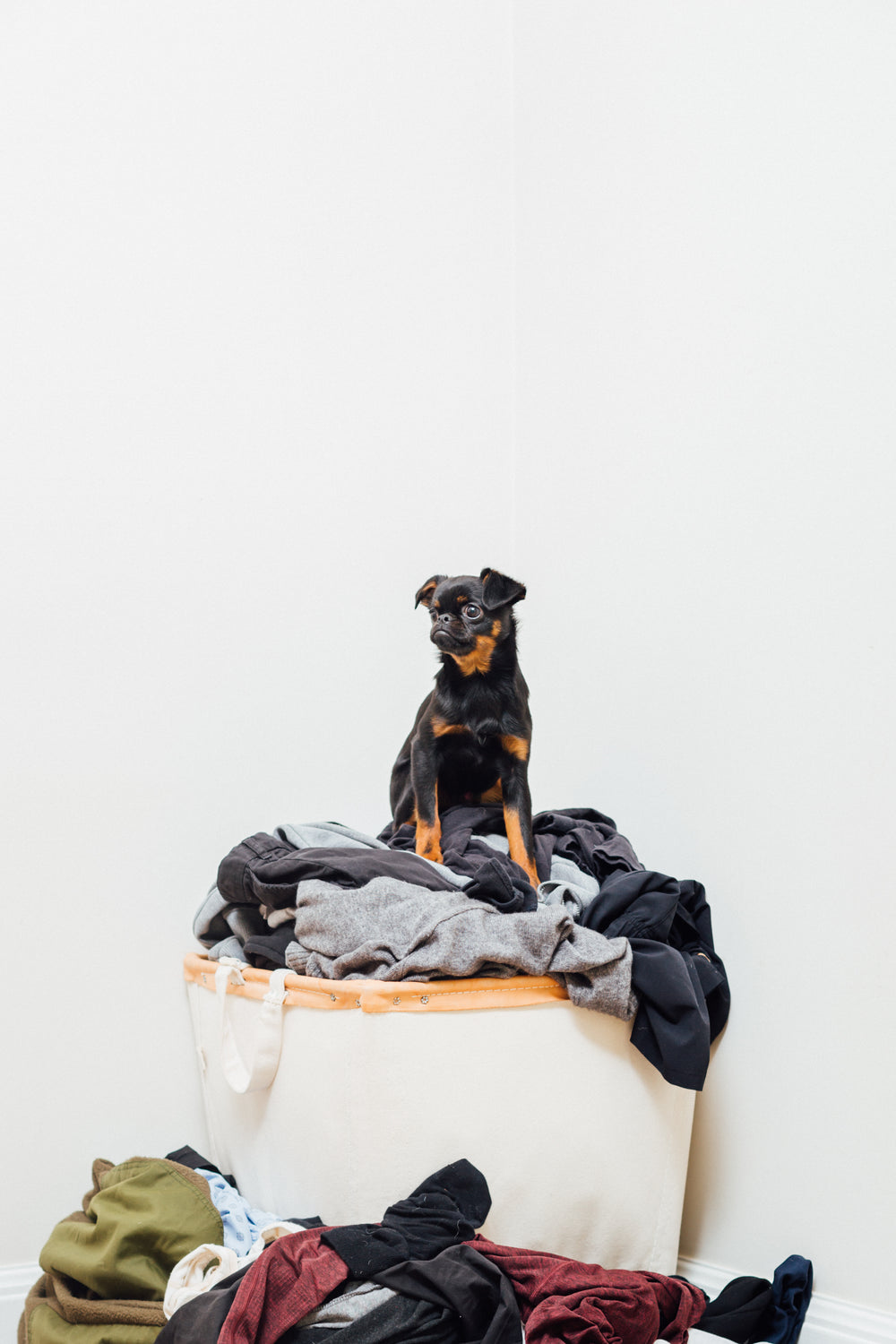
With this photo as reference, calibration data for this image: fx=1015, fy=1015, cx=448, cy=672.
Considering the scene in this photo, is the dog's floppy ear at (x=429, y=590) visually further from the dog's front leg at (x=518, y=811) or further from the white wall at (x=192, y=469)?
the white wall at (x=192, y=469)

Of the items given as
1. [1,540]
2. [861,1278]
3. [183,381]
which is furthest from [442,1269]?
[183,381]

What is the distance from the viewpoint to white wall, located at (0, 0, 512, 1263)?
1.64 m

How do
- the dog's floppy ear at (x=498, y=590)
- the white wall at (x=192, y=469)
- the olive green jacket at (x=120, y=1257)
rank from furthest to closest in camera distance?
the white wall at (x=192, y=469) → the dog's floppy ear at (x=498, y=590) → the olive green jacket at (x=120, y=1257)

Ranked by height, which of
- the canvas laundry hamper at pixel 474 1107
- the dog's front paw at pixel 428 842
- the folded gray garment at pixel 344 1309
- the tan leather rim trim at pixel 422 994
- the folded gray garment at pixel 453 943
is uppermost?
the dog's front paw at pixel 428 842

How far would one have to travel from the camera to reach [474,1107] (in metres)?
1.22

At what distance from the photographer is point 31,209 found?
1.68 meters

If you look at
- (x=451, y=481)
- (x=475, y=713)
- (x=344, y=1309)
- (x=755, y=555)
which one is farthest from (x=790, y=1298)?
(x=451, y=481)

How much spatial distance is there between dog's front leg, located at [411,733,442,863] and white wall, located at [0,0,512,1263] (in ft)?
1.26

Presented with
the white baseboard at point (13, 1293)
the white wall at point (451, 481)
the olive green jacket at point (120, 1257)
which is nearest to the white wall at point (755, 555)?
the white wall at point (451, 481)

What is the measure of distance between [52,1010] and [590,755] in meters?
1.03

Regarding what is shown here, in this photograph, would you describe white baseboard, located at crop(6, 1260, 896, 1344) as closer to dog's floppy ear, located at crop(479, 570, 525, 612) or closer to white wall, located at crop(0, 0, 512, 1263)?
white wall, located at crop(0, 0, 512, 1263)

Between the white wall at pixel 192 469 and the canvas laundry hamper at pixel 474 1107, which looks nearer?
the canvas laundry hamper at pixel 474 1107

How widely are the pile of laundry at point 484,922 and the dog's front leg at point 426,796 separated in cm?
3

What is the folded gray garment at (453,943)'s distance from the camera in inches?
48.3
